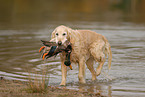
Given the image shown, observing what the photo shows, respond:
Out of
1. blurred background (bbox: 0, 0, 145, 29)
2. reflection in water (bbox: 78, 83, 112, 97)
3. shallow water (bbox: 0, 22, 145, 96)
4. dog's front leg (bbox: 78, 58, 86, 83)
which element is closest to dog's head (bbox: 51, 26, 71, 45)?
dog's front leg (bbox: 78, 58, 86, 83)

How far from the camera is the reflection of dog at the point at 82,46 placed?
7.84 metres

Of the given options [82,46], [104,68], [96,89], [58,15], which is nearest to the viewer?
[96,89]

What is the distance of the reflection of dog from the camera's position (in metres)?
7.84

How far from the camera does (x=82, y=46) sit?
8547mm

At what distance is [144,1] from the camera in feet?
164

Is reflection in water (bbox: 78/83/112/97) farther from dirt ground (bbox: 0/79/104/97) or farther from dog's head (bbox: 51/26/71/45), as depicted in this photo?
dog's head (bbox: 51/26/71/45)

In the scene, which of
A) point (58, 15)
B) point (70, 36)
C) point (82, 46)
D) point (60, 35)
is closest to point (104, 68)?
point (82, 46)

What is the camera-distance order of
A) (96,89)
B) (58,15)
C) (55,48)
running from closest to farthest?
1. (55,48)
2. (96,89)
3. (58,15)

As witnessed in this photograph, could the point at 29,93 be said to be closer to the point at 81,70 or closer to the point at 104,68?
the point at 81,70

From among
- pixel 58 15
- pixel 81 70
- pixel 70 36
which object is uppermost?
pixel 58 15

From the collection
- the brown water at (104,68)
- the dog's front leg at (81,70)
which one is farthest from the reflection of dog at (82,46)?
the brown water at (104,68)

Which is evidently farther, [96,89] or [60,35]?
[96,89]

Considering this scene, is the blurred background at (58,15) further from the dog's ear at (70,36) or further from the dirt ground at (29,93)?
the dirt ground at (29,93)

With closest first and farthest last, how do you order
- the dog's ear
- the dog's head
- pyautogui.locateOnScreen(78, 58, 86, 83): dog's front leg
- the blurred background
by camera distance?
the dog's head → the dog's ear → pyautogui.locateOnScreen(78, 58, 86, 83): dog's front leg → the blurred background
